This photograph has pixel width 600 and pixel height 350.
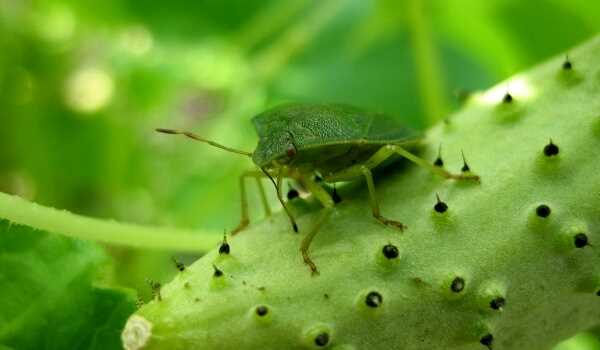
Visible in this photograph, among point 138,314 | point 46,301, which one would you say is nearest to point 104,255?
point 46,301

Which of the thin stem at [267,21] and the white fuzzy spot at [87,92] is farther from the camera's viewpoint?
the white fuzzy spot at [87,92]

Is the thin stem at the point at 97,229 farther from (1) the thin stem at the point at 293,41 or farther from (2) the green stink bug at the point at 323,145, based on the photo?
(1) the thin stem at the point at 293,41

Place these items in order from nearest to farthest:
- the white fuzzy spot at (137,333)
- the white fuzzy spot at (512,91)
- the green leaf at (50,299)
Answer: the white fuzzy spot at (137,333), the green leaf at (50,299), the white fuzzy spot at (512,91)

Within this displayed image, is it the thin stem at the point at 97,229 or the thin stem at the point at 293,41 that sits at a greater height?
the thin stem at the point at 293,41

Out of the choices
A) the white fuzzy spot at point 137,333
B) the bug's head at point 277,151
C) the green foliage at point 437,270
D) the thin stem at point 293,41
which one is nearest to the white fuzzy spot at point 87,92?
the thin stem at point 293,41

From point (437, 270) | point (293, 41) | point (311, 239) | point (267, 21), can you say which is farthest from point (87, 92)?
point (437, 270)

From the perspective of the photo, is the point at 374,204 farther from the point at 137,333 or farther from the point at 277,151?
the point at 137,333
